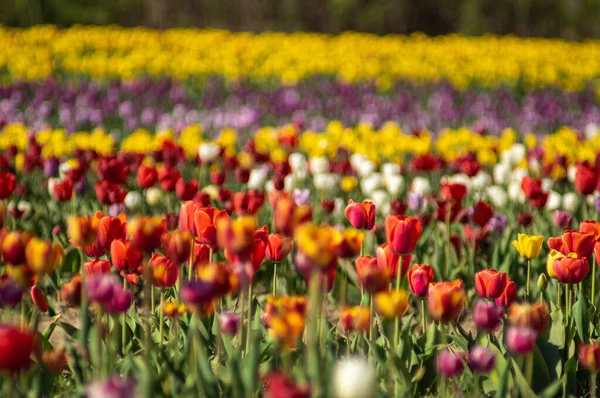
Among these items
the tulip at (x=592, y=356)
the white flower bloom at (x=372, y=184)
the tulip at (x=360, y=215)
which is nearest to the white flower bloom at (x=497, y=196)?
the white flower bloom at (x=372, y=184)

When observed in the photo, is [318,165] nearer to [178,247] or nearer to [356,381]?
[178,247]

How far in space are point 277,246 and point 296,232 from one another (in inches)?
28.3

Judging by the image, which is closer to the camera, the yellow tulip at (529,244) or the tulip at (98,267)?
the tulip at (98,267)

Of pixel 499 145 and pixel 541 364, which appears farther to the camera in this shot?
pixel 499 145

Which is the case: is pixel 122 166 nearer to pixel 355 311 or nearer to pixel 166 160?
pixel 166 160

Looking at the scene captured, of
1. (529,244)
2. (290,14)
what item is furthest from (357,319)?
(290,14)

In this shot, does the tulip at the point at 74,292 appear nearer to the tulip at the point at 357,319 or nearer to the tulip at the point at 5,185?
the tulip at the point at 357,319

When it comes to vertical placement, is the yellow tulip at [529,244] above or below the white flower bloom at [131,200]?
above

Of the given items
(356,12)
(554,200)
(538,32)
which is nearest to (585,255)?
(554,200)

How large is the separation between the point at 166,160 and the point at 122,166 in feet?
1.97

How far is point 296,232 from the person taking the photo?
1422 millimetres

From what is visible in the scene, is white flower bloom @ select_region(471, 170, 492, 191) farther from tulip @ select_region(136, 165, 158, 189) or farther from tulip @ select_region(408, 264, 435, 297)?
tulip @ select_region(408, 264, 435, 297)

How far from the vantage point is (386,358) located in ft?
6.77

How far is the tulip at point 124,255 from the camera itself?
204 centimetres
